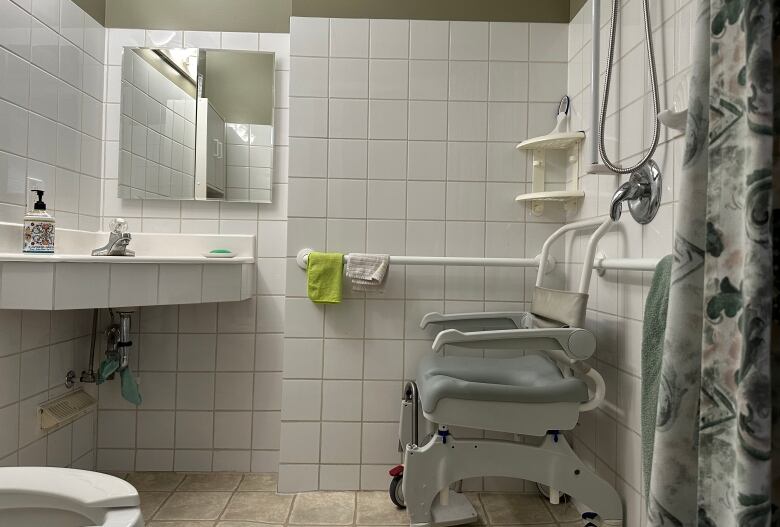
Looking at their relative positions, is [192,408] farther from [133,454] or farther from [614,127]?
[614,127]

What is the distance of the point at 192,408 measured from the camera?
215cm

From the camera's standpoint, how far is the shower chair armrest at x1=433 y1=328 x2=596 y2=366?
1.40 metres

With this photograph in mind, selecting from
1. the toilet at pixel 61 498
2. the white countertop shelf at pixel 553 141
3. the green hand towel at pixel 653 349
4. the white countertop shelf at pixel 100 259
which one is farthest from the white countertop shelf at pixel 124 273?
the green hand towel at pixel 653 349

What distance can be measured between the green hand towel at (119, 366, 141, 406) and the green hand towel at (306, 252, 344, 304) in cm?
72

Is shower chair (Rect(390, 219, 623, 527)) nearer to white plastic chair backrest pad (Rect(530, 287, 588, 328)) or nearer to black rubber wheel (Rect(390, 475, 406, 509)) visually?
white plastic chair backrest pad (Rect(530, 287, 588, 328))

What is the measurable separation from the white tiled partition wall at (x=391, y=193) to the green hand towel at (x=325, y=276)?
10 centimetres

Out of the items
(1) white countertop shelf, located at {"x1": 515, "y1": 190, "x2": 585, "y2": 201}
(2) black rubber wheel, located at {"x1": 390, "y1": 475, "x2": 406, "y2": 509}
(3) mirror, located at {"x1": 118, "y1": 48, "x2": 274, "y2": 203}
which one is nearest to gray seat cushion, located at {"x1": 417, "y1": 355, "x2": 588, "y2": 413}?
(2) black rubber wheel, located at {"x1": 390, "y1": 475, "x2": 406, "y2": 509}

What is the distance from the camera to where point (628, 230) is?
5.03ft

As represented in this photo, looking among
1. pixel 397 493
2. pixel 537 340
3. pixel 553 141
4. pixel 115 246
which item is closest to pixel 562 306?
pixel 537 340

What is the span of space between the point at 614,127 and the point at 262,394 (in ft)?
5.23

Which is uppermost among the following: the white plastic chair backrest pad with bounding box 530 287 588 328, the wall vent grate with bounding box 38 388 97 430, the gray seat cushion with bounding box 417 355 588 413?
the white plastic chair backrest pad with bounding box 530 287 588 328

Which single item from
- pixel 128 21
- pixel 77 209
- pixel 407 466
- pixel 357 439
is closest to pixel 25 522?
pixel 407 466

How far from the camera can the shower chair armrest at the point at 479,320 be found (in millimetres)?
1818

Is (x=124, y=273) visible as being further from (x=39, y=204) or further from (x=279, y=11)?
(x=279, y=11)
